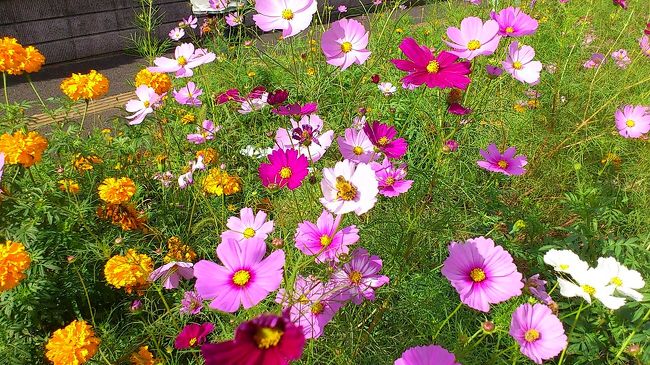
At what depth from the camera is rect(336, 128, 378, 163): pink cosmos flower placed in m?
1.04

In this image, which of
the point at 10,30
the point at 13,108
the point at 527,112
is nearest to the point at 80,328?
the point at 13,108

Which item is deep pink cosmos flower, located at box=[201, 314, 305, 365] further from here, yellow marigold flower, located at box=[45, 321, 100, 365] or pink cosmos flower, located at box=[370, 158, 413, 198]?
yellow marigold flower, located at box=[45, 321, 100, 365]

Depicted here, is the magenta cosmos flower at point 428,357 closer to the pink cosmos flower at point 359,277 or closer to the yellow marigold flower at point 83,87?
the pink cosmos flower at point 359,277

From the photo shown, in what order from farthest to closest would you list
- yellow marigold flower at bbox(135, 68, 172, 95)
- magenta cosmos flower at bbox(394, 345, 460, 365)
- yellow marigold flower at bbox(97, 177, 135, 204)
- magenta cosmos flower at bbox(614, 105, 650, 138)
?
magenta cosmos flower at bbox(614, 105, 650, 138) → yellow marigold flower at bbox(135, 68, 172, 95) → yellow marigold flower at bbox(97, 177, 135, 204) → magenta cosmos flower at bbox(394, 345, 460, 365)

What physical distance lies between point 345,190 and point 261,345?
39 centimetres

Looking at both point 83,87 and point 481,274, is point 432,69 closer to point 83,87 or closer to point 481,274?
point 481,274

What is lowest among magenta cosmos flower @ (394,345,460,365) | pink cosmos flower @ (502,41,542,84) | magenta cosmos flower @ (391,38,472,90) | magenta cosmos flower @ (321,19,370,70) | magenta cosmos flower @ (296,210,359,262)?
magenta cosmos flower @ (296,210,359,262)

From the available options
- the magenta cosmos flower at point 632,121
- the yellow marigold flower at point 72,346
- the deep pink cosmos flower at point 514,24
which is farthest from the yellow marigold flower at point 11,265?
the magenta cosmos flower at point 632,121

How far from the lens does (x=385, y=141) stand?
1094 mm

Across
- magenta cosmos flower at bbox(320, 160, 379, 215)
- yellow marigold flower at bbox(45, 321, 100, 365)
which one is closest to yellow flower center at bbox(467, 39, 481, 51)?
magenta cosmos flower at bbox(320, 160, 379, 215)

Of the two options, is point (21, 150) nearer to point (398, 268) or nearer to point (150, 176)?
point (150, 176)

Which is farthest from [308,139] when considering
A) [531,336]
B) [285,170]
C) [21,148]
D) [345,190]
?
[21,148]

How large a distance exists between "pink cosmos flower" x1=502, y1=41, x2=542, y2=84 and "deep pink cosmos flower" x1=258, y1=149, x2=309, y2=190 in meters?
0.78

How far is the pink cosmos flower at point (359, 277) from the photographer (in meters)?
0.86
